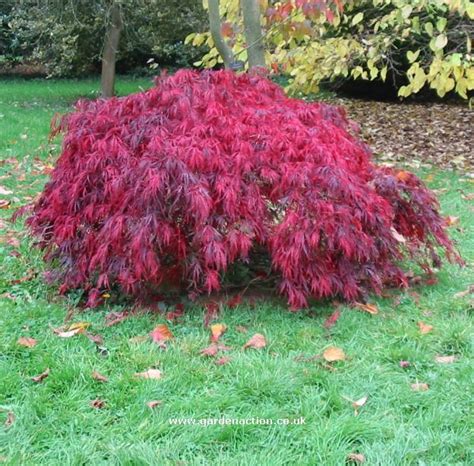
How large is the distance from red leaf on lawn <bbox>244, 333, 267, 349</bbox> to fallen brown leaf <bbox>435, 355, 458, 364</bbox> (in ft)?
2.53

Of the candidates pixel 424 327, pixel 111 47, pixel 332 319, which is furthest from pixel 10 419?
pixel 111 47

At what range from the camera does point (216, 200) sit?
124 inches

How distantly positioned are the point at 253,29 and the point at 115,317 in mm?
2816

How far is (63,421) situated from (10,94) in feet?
40.5

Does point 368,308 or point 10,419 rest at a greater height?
point 368,308

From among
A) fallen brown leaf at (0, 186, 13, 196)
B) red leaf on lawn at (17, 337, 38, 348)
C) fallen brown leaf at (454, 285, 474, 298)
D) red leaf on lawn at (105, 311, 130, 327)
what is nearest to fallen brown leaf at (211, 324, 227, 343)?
red leaf on lawn at (105, 311, 130, 327)

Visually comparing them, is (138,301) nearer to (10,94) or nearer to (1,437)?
(1,437)

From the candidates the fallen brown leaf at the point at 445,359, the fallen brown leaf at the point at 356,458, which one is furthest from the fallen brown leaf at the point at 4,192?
the fallen brown leaf at the point at 356,458

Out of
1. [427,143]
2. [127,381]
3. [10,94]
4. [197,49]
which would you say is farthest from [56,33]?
[127,381]

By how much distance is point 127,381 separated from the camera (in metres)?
2.68

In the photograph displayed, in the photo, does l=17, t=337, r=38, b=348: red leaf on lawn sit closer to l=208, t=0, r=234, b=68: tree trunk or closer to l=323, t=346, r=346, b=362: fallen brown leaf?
l=323, t=346, r=346, b=362: fallen brown leaf

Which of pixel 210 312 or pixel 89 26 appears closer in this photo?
pixel 210 312

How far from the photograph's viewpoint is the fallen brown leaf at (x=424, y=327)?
314 centimetres

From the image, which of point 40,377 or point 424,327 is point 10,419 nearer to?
point 40,377
